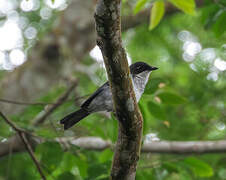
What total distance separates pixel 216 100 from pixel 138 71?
2.95m

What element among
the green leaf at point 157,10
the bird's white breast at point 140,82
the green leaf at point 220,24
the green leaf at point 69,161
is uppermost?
the green leaf at point 157,10

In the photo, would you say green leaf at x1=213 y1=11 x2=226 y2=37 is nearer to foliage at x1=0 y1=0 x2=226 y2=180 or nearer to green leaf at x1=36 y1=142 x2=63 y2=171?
foliage at x1=0 y1=0 x2=226 y2=180

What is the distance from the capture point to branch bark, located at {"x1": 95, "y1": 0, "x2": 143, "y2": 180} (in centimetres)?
214

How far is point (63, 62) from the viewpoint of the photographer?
687 cm

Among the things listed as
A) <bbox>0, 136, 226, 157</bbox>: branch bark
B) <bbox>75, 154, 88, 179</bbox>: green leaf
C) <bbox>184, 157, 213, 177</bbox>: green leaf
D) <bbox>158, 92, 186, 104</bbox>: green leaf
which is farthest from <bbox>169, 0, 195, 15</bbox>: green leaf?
<bbox>0, 136, 226, 157</bbox>: branch bark

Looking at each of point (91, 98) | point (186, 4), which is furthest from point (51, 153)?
point (186, 4)

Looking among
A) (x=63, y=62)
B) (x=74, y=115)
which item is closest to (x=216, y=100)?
(x=63, y=62)

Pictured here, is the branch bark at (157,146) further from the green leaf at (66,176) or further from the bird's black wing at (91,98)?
the green leaf at (66,176)

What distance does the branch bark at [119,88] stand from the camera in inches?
84.4

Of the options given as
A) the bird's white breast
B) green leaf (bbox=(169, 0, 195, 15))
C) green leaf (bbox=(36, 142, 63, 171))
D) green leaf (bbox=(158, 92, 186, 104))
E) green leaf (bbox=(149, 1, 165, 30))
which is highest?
green leaf (bbox=(169, 0, 195, 15))

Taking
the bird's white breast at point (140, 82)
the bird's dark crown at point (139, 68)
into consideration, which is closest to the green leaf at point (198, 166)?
the bird's white breast at point (140, 82)

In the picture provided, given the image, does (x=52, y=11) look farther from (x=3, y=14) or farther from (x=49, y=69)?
(x=49, y=69)

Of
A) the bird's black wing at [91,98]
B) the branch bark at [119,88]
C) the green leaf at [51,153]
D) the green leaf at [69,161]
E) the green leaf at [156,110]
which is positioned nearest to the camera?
the branch bark at [119,88]

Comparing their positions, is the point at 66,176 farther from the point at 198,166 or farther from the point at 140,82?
the point at 198,166
